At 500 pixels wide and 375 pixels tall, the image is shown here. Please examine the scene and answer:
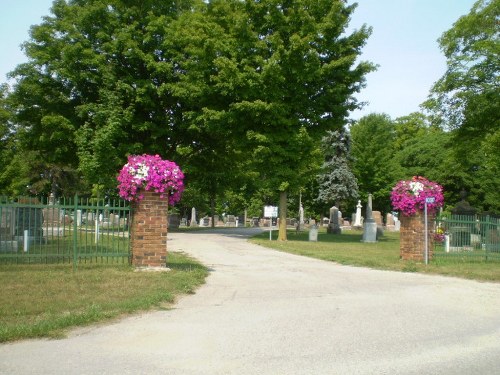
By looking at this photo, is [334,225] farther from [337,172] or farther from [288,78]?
[288,78]

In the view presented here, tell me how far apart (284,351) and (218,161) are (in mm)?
31538

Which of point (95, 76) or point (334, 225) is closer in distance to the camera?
point (95, 76)

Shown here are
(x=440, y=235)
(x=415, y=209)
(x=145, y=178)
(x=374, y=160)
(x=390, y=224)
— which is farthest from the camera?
(x=374, y=160)

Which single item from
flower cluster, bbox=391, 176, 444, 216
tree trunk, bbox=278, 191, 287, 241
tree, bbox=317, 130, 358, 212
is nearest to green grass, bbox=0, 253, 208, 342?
flower cluster, bbox=391, 176, 444, 216

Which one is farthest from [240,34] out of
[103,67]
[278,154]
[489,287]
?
[489,287]

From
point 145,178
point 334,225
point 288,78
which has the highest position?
point 288,78

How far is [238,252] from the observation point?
62.9 ft

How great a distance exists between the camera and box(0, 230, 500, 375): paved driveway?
202 inches

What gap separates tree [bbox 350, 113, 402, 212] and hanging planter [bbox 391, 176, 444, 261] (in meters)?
45.0

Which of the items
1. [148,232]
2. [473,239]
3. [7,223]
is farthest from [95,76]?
[473,239]

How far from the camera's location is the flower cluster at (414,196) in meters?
15.8

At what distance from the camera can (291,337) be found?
6.29 m

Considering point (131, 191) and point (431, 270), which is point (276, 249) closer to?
point (431, 270)

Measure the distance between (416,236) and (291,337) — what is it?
11013 millimetres
